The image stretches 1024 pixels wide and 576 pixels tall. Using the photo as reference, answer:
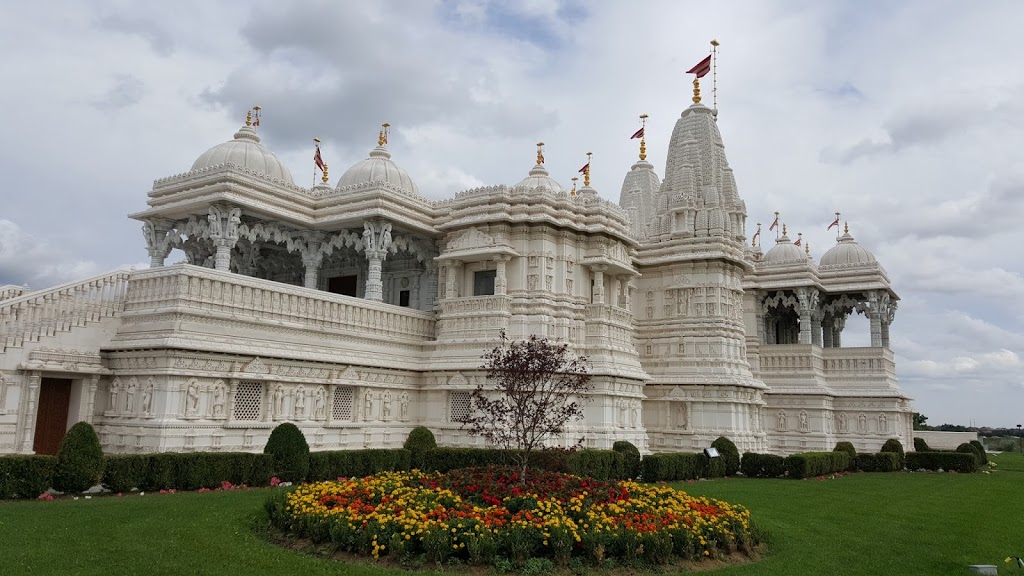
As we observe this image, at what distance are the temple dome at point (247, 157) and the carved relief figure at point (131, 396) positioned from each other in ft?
27.8

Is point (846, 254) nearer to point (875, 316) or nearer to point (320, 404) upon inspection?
point (875, 316)

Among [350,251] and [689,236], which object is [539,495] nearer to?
[350,251]

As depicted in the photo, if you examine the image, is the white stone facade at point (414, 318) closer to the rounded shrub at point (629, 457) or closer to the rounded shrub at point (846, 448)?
the rounded shrub at point (629, 457)

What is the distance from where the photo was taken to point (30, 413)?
18.0m

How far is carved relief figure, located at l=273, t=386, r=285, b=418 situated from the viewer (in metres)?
21.4

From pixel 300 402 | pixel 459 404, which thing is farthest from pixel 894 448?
pixel 300 402

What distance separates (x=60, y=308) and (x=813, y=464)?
23542 mm

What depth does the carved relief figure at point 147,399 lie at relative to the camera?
750 inches

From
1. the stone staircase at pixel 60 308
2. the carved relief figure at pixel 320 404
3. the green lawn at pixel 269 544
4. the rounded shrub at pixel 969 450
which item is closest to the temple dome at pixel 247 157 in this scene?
the stone staircase at pixel 60 308

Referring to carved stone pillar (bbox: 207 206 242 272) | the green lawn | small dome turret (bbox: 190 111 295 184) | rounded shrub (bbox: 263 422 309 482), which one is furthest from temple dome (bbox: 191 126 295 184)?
the green lawn

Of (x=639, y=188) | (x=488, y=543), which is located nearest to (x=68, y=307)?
(x=488, y=543)

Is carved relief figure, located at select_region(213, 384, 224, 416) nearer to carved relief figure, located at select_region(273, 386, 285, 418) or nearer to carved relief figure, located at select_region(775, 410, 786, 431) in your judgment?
carved relief figure, located at select_region(273, 386, 285, 418)

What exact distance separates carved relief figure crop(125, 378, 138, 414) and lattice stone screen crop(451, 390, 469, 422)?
9.70 metres

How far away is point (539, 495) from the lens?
38.8 ft
